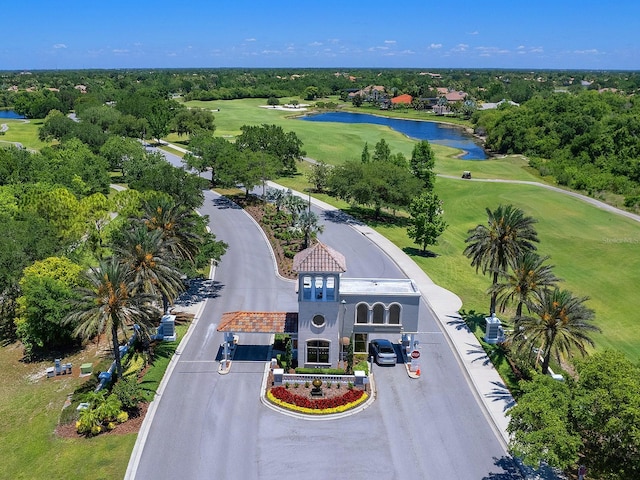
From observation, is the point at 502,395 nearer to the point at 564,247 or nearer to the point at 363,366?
the point at 363,366

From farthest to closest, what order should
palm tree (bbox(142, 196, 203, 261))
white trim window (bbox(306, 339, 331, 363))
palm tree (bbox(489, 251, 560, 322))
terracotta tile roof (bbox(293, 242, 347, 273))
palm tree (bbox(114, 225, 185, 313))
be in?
palm tree (bbox(142, 196, 203, 261))
palm tree (bbox(489, 251, 560, 322))
white trim window (bbox(306, 339, 331, 363))
palm tree (bbox(114, 225, 185, 313))
terracotta tile roof (bbox(293, 242, 347, 273))

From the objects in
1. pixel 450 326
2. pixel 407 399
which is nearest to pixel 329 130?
pixel 450 326

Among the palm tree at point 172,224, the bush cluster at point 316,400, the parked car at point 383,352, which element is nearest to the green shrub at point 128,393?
the bush cluster at point 316,400

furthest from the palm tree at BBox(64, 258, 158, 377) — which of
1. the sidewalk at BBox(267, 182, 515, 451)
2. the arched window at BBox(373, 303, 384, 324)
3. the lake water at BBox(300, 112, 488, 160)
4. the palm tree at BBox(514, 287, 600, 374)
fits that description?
the lake water at BBox(300, 112, 488, 160)

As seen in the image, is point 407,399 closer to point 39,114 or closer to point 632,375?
point 632,375

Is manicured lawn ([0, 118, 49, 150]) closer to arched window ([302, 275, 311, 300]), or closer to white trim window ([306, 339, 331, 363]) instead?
arched window ([302, 275, 311, 300])

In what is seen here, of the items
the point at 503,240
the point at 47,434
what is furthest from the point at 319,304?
the point at 47,434
